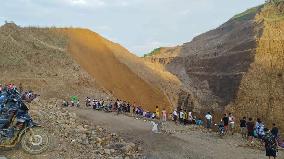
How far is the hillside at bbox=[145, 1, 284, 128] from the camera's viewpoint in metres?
47.1

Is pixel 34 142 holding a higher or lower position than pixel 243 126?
higher

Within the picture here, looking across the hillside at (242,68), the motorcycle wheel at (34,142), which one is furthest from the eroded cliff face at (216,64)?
the motorcycle wheel at (34,142)

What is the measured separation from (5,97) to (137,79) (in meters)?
39.6

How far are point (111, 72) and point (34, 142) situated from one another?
40.2 metres

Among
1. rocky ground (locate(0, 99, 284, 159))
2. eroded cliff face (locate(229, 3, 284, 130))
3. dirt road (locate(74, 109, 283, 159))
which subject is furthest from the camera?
eroded cliff face (locate(229, 3, 284, 130))

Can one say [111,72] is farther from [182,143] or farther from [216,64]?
[182,143]

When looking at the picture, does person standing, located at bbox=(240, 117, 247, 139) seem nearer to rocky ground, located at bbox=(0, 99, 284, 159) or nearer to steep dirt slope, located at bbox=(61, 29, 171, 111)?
rocky ground, located at bbox=(0, 99, 284, 159)

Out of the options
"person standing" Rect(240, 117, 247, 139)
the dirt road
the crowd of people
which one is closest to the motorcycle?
the dirt road

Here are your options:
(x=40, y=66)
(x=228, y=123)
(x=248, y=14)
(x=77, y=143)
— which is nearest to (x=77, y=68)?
(x=40, y=66)

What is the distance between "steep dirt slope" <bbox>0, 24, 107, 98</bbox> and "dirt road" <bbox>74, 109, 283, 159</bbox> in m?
15.7

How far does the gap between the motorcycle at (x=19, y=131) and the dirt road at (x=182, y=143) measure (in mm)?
5142

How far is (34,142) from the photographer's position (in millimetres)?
16656

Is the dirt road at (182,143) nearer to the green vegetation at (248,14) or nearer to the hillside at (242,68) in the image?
the hillside at (242,68)

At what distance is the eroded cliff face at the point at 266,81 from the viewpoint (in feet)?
147
